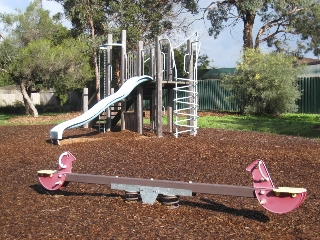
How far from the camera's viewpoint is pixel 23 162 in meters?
9.16

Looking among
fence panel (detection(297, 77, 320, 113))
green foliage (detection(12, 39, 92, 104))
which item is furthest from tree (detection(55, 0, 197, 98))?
fence panel (detection(297, 77, 320, 113))

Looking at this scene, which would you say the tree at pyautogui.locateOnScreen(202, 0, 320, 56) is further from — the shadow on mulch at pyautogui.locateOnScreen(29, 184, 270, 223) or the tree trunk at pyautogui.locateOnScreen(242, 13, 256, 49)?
the shadow on mulch at pyautogui.locateOnScreen(29, 184, 270, 223)

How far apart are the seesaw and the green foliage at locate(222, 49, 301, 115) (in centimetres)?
1772

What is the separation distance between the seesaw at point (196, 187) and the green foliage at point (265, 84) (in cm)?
1772

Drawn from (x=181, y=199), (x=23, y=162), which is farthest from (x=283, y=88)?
(x=181, y=199)

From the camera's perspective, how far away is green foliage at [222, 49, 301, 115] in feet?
75.9

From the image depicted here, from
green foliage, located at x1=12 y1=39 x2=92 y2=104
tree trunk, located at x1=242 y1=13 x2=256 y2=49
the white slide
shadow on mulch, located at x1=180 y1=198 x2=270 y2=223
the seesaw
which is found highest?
tree trunk, located at x1=242 y1=13 x2=256 y2=49

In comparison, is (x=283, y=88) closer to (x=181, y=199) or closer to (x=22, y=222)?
(x=181, y=199)

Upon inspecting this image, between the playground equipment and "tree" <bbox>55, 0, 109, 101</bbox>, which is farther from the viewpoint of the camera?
"tree" <bbox>55, 0, 109, 101</bbox>

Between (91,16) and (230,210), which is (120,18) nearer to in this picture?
(91,16)

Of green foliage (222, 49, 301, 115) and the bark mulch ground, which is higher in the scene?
green foliage (222, 49, 301, 115)

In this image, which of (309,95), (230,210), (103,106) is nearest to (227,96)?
(309,95)

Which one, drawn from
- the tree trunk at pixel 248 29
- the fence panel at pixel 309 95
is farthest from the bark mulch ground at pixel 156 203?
the tree trunk at pixel 248 29

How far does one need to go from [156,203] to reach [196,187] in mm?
653
